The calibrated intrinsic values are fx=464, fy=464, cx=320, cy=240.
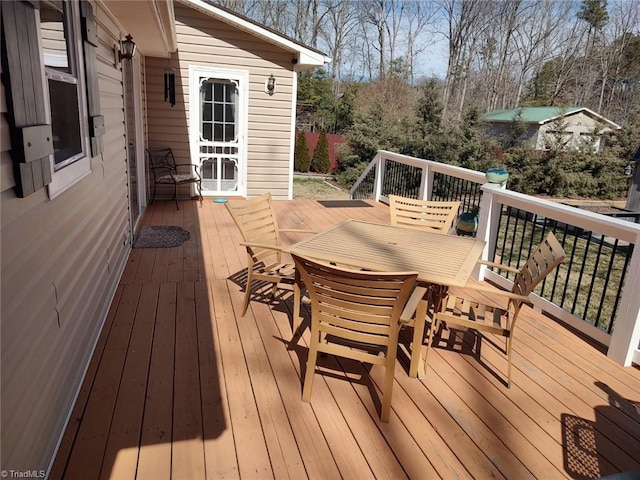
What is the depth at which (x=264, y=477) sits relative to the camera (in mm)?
1795

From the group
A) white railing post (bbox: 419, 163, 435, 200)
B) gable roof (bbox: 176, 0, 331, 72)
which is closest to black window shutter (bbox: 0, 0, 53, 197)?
white railing post (bbox: 419, 163, 435, 200)

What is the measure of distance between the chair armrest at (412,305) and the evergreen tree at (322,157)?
14080 mm

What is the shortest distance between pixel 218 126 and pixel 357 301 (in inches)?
232

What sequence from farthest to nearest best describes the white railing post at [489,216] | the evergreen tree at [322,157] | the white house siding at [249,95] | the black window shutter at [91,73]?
1. the evergreen tree at [322,157]
2. the white house siding at [249,95]
3. the white railing post at [489,216]
4. the black window shutter at [91,73]

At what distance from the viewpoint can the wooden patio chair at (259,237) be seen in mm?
3043

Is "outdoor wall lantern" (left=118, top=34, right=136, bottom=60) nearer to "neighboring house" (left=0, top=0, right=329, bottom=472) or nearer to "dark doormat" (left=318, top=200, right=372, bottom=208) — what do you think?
"neighboring house" (left=0, top=0, right=329, bottom=472)

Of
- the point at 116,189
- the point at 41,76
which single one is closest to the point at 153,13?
the point at 116,189

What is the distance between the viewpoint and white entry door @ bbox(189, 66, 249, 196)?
703 centimetres

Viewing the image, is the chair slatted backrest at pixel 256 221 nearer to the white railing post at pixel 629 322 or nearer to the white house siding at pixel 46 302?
→ the white house siding at pixel 46 302

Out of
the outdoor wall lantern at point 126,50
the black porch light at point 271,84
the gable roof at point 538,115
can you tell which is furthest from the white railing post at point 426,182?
the gable roof at point 538,115

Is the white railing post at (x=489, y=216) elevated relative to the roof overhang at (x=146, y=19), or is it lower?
lower

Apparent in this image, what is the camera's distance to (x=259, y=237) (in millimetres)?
3266

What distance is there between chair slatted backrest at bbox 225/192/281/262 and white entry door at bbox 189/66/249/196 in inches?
164

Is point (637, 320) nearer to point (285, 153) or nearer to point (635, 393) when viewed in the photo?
point (635, 393)
